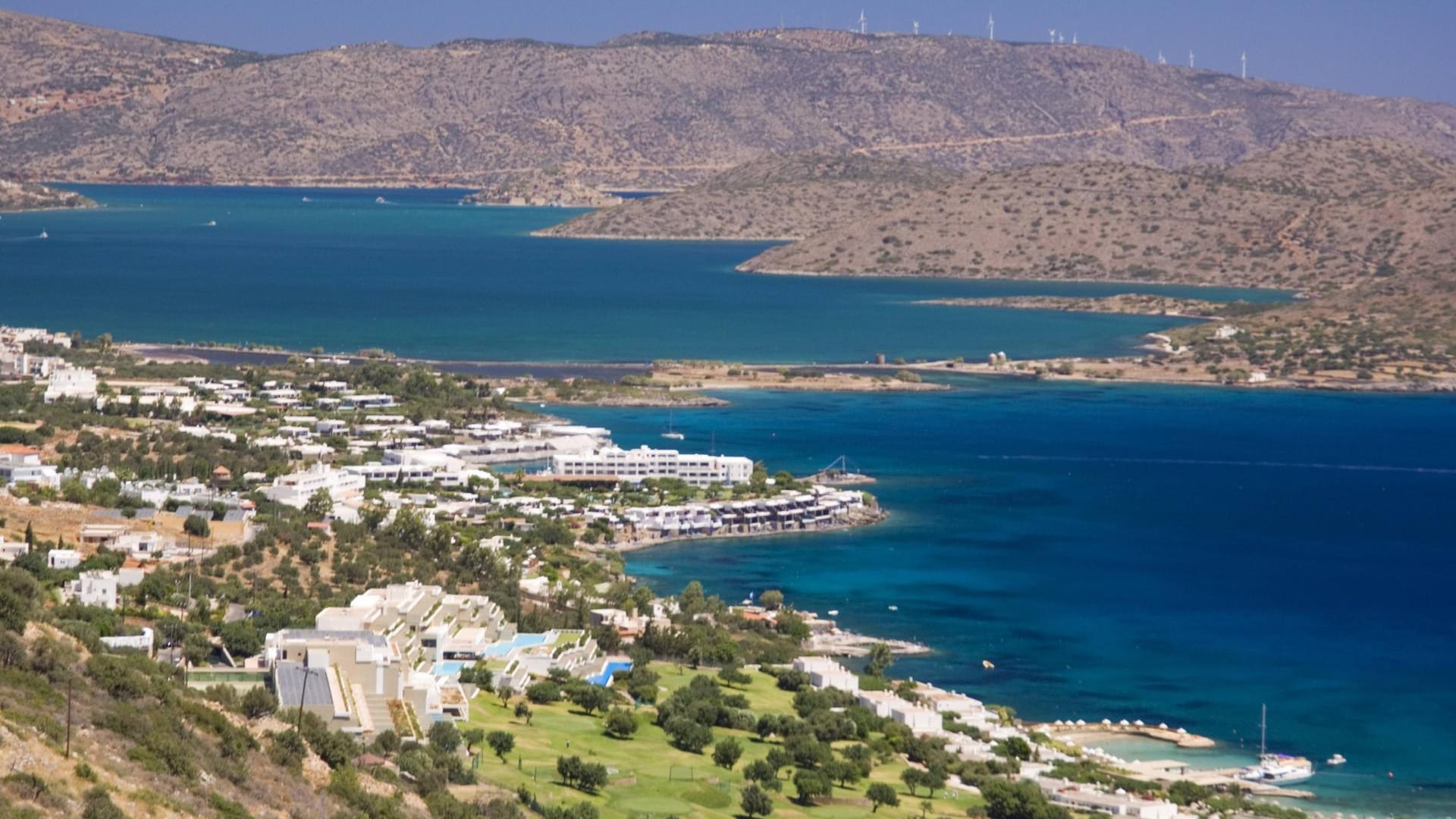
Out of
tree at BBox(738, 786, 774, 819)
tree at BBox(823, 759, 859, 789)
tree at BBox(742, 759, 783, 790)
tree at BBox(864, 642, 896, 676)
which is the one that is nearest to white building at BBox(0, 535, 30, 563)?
tree at BBox(742, 759, 783, 790)

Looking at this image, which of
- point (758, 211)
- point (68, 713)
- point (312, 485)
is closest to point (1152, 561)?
point (312, 485)

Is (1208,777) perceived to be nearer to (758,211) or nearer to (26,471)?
(26,471)

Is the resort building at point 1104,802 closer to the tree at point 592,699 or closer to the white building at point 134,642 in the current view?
the tree at point 592,699

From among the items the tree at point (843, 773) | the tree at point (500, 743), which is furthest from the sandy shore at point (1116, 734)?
the tree at point (500, 743)

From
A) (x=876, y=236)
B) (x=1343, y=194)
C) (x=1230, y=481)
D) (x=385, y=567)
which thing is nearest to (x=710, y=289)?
(x=876, y=236)

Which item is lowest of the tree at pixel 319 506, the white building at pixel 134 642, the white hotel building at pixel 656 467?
the white building at pixel 134 642

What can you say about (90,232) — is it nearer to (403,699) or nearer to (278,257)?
(278,257)

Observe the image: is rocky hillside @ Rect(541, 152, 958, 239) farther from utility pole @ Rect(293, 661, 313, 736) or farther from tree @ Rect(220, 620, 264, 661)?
utility pole @ Rect(293, 661, 313, 736)
